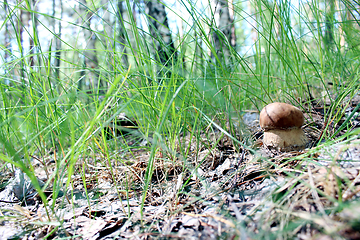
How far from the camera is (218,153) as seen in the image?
1256 mm

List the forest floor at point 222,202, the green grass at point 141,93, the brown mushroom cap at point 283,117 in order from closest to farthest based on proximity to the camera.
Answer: the forest floor at point 222,202
the green grass at point 141,93
the brown mushroom cap at point 283,117

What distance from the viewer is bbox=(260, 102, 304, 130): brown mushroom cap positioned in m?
1.03

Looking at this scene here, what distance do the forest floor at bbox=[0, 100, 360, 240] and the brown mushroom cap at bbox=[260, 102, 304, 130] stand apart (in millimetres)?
145

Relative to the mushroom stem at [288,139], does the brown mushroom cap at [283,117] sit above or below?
above

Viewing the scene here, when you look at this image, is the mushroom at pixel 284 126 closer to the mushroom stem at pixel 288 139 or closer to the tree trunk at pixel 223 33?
the mushroom stem at pixel 288 139

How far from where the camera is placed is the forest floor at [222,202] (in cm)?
57

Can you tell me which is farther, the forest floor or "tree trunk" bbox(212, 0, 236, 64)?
"tree trunk" bbox(212, 0, 236, 64)

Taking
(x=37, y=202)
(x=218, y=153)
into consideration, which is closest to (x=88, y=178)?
(x=37, y=202)

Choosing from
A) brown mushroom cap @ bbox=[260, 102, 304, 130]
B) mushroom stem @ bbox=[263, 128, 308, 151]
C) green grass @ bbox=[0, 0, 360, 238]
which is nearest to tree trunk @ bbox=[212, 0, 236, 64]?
green grass @ bbox=[0, 0, 360, 238]

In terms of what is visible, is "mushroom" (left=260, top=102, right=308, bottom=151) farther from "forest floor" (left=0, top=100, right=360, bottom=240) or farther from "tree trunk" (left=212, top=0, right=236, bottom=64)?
"tree trunk" (left=212, top=0, right=236, bottom=64)

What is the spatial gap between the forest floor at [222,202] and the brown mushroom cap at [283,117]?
14 centimetres

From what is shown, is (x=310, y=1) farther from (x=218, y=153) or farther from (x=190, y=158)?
(x=190, y=158)

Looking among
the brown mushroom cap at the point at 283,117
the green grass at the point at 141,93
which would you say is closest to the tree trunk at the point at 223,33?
the green grass at the point at 141,93

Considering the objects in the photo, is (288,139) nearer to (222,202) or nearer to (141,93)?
(222,202)
